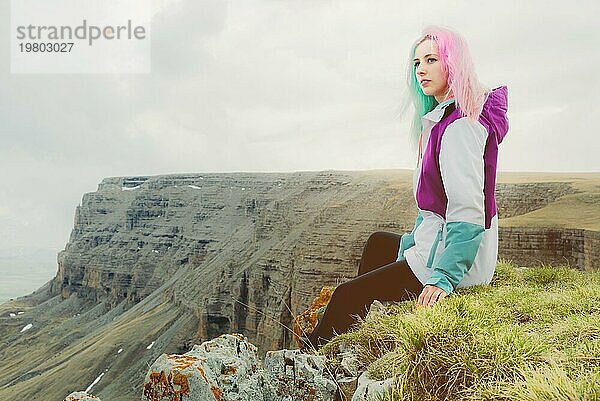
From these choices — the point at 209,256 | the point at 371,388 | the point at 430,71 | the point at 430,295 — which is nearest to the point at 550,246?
the point at 430,71

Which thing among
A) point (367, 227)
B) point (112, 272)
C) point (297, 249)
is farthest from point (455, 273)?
point (112, 272)

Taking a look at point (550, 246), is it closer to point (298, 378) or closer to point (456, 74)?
point (456, 74)

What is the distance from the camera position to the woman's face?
4.68 metres

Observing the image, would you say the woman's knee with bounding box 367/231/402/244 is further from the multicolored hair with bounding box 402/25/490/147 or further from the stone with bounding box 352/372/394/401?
the stone with bounding box 352/372/394/401

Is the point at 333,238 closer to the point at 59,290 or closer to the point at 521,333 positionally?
the point at 521,333

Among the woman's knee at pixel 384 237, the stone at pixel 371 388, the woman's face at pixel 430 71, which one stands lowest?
the stone at pixel 371 388

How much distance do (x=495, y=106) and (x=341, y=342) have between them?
6.46 feet

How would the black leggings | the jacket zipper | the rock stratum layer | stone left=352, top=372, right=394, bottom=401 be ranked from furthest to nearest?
1. the rock stratum layer
2. the black leggings
3. the jacket zipper
4. stone left=352, top=372, right=394, bottom=401

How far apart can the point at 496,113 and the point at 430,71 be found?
0.55 m

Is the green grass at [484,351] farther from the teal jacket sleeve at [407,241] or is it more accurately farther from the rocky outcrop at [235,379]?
the teal jacket sleeve at [407,241]

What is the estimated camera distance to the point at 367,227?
134ft

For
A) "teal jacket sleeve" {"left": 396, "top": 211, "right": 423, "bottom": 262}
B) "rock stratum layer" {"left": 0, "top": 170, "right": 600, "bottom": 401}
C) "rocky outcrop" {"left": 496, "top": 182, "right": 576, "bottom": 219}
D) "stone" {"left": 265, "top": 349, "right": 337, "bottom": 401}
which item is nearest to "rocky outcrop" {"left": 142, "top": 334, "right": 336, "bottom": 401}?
"stone" {"left": 265, "top": 349, "right": 337, "bottom": 401}

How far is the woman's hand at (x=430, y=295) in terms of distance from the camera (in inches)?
160

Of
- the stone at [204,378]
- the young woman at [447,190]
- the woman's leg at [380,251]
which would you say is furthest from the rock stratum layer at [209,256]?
the stone at [204,378]
